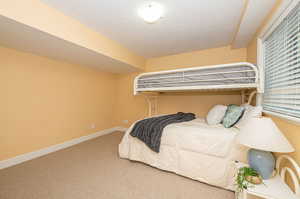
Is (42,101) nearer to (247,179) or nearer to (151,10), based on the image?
(151,10)

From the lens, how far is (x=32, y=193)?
1326 mm

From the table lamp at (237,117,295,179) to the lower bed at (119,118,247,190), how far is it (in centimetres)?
36

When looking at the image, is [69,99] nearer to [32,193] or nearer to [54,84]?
[54,84]

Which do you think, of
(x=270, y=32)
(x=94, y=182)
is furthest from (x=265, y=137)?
(x=94, y=182)

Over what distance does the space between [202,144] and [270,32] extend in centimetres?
162

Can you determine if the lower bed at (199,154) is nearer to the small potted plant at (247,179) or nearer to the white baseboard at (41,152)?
the small potted plant at (247,179)

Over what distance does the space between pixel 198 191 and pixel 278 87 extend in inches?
58.0

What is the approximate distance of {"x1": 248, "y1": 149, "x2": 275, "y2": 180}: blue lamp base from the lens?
39.3 inches

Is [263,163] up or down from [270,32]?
down

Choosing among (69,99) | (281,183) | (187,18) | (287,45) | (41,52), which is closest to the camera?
(281,183)

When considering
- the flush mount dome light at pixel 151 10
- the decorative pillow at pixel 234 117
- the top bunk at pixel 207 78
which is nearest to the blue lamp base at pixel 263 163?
the decorative pillow at pixel 234 117

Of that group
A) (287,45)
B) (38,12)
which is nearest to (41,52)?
(38,12)

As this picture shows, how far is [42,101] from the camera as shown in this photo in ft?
7.46

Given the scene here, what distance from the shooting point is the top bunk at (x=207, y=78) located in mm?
1616
